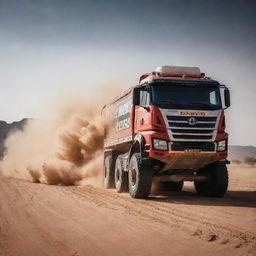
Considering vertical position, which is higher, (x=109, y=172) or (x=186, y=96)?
(x=186, y=96)

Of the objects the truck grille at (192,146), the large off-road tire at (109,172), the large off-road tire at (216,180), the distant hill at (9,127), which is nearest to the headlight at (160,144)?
the truck grille at (192,146)

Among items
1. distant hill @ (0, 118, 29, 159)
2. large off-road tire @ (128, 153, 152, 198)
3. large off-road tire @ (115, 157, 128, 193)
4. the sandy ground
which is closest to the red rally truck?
large off-road tire @ (128, 153, 152, 198)

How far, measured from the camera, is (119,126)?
43.9ft

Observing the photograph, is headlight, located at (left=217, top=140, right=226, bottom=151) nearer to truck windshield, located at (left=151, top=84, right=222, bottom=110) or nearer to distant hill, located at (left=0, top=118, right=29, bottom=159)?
truck windshield, located at (left=151, top=84, right=222, bottom=110)

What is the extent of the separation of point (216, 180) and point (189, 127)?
207 centimetres

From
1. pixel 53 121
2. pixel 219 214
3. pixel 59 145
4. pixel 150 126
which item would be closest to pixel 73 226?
pixel 219 214

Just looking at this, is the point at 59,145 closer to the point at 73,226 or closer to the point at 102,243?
the point at 73,226

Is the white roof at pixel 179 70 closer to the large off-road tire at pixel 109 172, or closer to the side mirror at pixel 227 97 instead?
the side mirror at pixel 227 97

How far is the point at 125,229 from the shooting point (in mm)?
5914

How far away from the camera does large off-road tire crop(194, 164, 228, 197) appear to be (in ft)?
36.0

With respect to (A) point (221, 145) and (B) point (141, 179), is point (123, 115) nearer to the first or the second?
(B) point (141, 179)

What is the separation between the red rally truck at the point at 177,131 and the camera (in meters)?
10.0

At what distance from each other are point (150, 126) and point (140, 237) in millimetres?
5010

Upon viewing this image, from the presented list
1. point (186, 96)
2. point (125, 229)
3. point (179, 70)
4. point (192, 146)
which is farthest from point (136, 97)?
point (125, 229)
